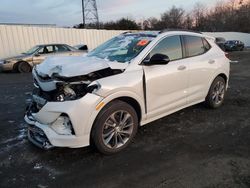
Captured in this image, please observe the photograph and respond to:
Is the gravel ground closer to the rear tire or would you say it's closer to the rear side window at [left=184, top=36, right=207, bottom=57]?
the rear side window at [left=184, top=36, right=207, bottom=57]

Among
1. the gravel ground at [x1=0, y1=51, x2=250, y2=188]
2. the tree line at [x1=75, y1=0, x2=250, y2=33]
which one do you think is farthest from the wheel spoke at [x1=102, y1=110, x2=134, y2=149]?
the tree line at [x1=75, y1=0, x2=250, y2=33]

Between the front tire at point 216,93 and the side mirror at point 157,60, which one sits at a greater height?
the side mirror at point 157,60

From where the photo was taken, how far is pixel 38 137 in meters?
3.91

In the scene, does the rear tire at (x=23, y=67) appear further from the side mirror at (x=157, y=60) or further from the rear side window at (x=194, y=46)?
the side mirror at (x=157, y=60)

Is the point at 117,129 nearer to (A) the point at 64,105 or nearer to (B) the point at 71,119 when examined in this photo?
(B) the point at 71,119

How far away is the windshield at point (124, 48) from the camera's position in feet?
14.5

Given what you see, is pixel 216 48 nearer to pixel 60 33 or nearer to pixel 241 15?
pixel 60 33

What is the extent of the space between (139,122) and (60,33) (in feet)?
60.2

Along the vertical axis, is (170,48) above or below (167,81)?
above

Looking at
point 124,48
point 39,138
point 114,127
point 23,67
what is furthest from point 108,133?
point 23,67

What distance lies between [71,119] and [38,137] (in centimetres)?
78

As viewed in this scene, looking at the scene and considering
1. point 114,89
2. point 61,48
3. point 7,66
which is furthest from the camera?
point 61,48

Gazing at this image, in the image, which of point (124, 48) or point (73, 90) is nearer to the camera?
point (73, 90)

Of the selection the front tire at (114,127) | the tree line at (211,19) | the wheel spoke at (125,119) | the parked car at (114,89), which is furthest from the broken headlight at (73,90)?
the tree line at (211,19)
